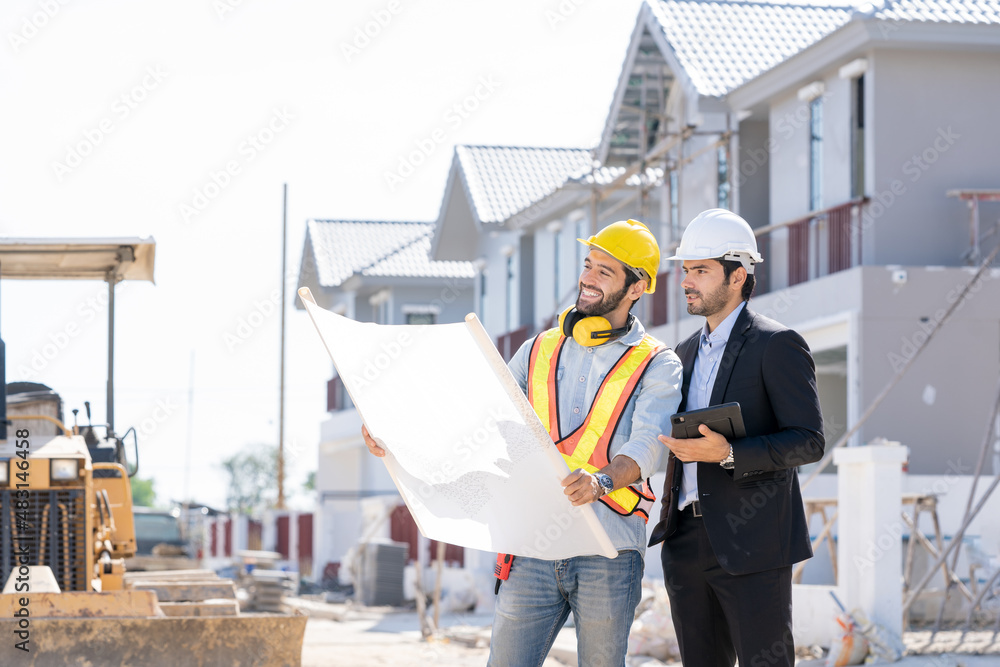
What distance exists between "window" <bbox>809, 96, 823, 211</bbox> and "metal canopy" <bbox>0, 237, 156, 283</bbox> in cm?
1080

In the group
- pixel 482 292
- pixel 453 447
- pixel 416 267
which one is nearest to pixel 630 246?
pixel 453 447

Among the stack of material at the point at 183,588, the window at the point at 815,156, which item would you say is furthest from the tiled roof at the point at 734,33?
the stack of material at the point at 183,588

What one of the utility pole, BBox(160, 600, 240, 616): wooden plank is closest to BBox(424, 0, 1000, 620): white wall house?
BBox(160, 600, 240, 616): wooden plank

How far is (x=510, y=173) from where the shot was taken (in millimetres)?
30047

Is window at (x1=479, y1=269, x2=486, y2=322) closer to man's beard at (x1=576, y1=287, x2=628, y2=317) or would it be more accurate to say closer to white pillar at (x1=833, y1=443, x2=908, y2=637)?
white pillar at (x1=833, y1=443, x2=908, y2=637)

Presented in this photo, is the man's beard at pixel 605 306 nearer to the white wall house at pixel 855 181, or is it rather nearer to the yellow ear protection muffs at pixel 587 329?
the yellow ear protection muffs at pixel 587 329

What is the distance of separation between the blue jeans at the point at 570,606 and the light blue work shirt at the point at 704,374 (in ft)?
1.31

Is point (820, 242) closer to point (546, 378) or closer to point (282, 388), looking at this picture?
point (546, 378)

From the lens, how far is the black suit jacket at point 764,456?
15.7 feet

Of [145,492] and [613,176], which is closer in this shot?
[613,176]

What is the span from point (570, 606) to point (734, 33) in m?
17.4

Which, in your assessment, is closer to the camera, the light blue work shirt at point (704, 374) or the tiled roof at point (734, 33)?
the light blue work shirt at point (704, 374)

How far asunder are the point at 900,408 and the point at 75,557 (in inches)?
416

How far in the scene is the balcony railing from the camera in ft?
56.1
